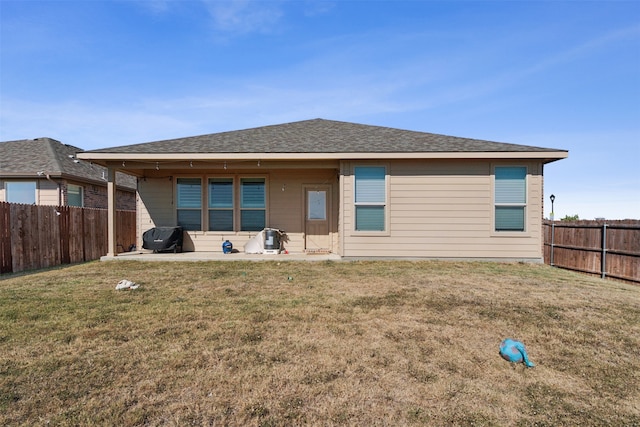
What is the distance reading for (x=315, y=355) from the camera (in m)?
3.01

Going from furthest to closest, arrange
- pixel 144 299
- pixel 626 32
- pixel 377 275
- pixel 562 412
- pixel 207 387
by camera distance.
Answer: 1. pixel 626 32
2. pixel 377 275
3. pixel 144 299
4. pixel 207 387
5. pixel 562 412

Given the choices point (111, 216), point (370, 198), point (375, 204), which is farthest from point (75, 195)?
point (375, 204)

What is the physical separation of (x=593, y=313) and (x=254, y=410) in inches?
188

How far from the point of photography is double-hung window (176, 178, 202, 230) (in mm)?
10383

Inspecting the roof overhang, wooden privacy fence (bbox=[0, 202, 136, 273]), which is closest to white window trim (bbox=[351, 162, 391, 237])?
the roof overhang

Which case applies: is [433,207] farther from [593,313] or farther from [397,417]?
[397,417]

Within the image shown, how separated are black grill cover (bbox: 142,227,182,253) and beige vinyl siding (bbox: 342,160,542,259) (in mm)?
5281

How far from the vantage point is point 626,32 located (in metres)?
8.41

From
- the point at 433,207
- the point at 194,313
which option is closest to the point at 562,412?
the point at 194,313

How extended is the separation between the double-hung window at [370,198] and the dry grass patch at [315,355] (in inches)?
123

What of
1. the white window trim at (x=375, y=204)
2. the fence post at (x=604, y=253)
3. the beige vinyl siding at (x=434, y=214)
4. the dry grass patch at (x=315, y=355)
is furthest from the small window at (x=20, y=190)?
the fence post at (x=604, y=253)

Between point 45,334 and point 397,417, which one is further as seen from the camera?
point 45,334

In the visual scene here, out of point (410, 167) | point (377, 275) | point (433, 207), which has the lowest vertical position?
point (377, 275)

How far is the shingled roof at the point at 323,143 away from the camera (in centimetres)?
859
